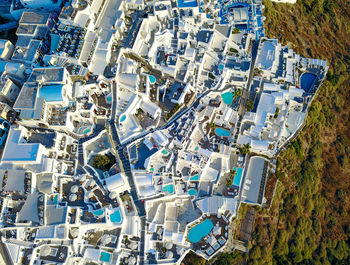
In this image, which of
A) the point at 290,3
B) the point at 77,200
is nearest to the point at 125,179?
the point at 77,200

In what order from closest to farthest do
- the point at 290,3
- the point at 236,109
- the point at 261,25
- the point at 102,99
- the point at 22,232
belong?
the point at 22,232 < the point at 102,99 < the point at 236,109 < the point at 261,25 < the point at 290,3

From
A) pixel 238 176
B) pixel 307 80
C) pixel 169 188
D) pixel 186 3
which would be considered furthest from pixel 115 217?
pixel 307 80

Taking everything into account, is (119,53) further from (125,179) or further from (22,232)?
(22,232)

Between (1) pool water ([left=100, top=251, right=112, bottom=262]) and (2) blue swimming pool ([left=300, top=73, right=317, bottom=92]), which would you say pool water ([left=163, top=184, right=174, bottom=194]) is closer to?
(1) pool water ([left=100, top=251, right=112, bottom=262])

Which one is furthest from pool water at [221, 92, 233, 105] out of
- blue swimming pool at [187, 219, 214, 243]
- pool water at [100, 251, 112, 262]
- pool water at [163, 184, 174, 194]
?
pool water at [100, 251, 112, 262]

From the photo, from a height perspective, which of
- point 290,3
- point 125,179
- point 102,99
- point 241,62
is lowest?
point 125,179

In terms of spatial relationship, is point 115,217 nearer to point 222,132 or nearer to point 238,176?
point 238,176

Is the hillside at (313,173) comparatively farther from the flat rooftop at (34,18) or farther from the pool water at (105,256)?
the flat rooftop at (34,18)
